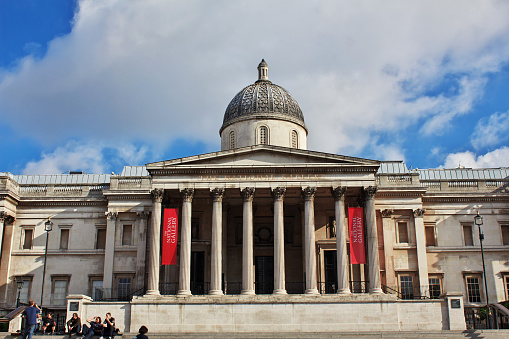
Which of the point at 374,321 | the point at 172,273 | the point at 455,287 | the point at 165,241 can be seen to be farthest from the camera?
the point at 455,287

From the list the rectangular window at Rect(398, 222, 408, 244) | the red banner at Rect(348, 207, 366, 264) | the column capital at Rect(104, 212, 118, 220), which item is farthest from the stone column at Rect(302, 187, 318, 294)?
the column capital at Rect(104, 212, 118, 220)

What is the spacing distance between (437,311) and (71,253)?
26.8 m

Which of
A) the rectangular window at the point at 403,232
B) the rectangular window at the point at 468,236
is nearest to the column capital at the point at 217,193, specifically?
the rectangular window at the point at 403,232

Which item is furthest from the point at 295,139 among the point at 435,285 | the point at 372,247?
the point at 435,285

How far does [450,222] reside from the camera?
139 ft

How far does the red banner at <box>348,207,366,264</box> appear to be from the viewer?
112 feet

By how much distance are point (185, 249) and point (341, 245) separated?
382 inches

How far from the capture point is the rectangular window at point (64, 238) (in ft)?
143

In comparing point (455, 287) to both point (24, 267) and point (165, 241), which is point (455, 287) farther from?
point (24, 267)

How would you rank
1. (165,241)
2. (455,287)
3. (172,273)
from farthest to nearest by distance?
1. (455,287)
2. (172,273)
3. (165,241)

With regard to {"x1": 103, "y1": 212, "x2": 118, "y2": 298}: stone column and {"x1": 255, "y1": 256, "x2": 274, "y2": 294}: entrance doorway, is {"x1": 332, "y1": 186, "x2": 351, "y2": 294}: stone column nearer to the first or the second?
{"x1": 255, "y1": 256, "x2": 274, "y2": 294}: entrance doorway

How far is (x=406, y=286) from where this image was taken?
40.2 metres

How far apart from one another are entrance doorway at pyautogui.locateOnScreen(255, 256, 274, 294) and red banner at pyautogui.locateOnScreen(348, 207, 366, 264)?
756 cm

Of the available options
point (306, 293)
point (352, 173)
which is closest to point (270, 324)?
point (306, 293)
